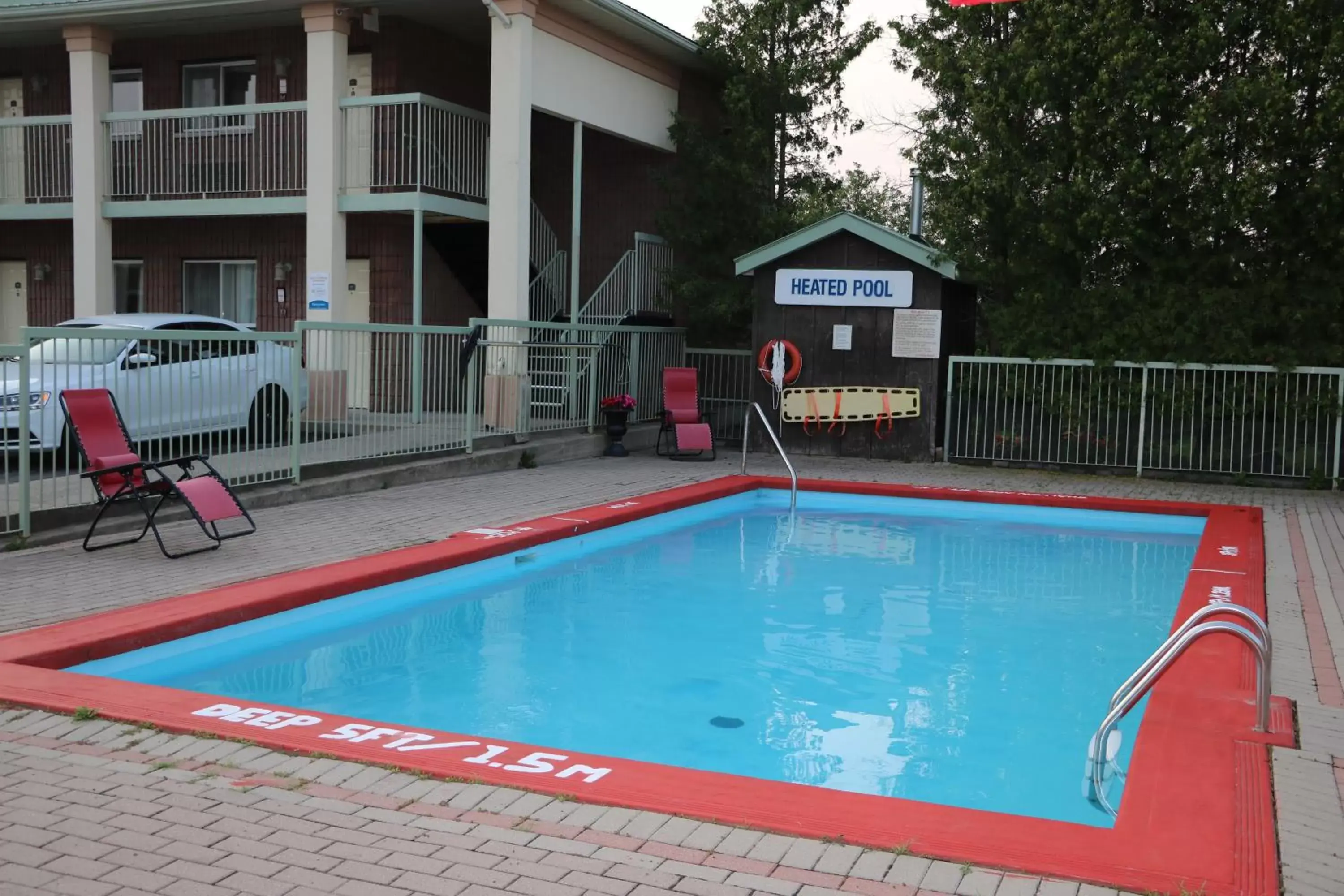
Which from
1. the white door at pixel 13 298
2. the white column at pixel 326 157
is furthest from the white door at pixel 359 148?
the white door at pixel 13 298

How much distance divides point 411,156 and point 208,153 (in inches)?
153

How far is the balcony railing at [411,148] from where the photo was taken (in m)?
16.8

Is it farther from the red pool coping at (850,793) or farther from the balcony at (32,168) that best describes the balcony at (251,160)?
the red pool coping at (850,793)

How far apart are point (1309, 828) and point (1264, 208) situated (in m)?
13.0

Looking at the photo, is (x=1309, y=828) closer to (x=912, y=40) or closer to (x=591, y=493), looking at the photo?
(x=591, y=493)

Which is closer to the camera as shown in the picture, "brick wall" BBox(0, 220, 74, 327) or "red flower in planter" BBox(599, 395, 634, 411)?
"red flower in planter" BBox(599, 395, 634, 411)

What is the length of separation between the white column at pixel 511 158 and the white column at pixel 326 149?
2309 mm

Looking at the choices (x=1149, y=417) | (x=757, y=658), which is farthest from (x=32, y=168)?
(x=1149, y=417)

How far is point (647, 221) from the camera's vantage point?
68.1 feet

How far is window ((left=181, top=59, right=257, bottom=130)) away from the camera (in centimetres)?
1905

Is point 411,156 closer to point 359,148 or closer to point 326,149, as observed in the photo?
point 359,148

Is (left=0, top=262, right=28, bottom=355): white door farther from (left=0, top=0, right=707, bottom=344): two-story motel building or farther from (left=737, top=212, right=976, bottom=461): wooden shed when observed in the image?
(left=737, top=212, right=976, bottom=461): wooden shed

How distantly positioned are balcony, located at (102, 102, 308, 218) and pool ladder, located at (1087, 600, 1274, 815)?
1475 cm

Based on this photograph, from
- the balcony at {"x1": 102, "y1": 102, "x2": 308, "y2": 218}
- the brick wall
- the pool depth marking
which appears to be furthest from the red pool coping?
the brick wall
